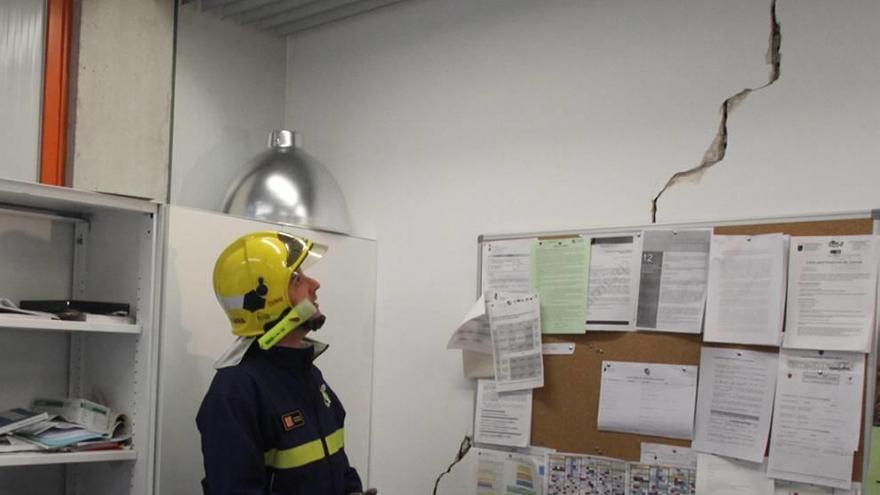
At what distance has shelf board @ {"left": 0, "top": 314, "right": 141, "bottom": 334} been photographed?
199 cm

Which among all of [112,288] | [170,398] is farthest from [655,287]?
[112,288]

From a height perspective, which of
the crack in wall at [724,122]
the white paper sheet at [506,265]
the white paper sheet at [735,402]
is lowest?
the white paper sheet at [735,402]

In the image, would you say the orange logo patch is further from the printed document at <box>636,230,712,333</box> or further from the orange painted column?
the orange painted column

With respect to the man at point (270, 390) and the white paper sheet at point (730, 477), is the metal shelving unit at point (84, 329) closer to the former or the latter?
the man at point (270, 390)

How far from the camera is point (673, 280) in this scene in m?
2.28

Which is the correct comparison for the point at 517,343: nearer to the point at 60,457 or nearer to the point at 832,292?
the point at 832,292

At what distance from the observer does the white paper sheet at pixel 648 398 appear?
2234 millimetres

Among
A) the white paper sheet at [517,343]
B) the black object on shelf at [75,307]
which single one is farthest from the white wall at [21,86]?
the white paper sheet at [517,343]

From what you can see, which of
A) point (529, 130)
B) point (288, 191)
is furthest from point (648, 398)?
point (288, 191)

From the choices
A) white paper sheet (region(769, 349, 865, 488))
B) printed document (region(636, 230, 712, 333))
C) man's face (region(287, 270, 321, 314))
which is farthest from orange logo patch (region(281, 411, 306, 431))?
white paper sheet (region(769, 349, 865, 488))

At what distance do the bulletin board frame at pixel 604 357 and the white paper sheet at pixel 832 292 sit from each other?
0.13ft

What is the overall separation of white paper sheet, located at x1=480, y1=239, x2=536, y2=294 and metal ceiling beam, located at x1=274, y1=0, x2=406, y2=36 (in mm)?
1092

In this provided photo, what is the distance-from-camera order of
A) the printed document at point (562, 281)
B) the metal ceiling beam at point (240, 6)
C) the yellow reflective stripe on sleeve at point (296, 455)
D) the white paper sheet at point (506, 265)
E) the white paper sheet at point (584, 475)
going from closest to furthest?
the yellow reflective stripe on sleeve at point (296, 455) < the white paper sheet at point (584, 475) < the printed document at point (562, 281) < the white paper sheet at point (506, 265) < the metal ceiling beam at point (240, 6)

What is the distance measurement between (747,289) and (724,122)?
50 centimetres
